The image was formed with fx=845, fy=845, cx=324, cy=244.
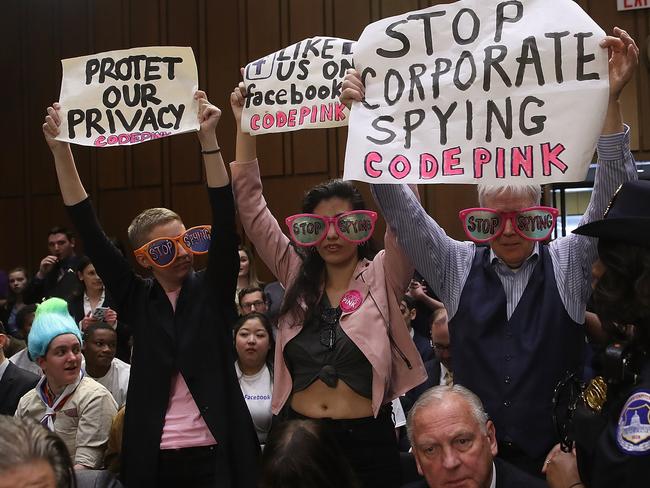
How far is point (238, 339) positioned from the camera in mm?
4414

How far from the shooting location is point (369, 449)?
2.70 m

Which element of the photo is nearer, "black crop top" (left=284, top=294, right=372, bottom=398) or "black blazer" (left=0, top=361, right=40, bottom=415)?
"black crop top" (left=284, top=294, right=372, bottom=398)

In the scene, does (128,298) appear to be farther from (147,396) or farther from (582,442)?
(582,442)

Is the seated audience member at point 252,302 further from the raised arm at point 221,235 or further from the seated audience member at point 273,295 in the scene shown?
the raised arm at point 221,235

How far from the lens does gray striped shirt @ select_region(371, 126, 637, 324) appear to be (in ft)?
7.66

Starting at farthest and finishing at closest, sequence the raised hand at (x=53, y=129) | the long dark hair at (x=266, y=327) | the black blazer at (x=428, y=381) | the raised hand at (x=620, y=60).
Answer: the long dark hair at (x=266, y=327), the black blazer at (x=428, y=381), the raised hand at (x=53, y=129), the raised hand at (x=620, y=60)

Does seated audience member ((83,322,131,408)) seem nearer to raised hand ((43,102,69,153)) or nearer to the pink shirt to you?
raised hand ((43,102,69,153))

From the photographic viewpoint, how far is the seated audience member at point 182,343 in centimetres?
270

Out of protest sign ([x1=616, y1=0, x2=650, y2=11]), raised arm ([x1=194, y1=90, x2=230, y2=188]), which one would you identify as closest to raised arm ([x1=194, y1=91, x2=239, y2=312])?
raised arm ([x1=194, y1=90, x2=230, y2=188])

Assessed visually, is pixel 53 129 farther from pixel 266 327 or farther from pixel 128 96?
pixel 266 327

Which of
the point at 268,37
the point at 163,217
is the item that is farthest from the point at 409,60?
the point at 268,37

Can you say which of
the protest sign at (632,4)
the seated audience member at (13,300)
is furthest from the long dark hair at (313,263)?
the protest sign at (632,4)

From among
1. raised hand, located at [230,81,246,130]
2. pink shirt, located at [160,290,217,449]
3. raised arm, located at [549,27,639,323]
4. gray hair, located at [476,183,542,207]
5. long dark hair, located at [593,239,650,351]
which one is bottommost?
pink shirt, located at [160,290,217,449]

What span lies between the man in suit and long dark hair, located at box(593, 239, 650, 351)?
330cm
